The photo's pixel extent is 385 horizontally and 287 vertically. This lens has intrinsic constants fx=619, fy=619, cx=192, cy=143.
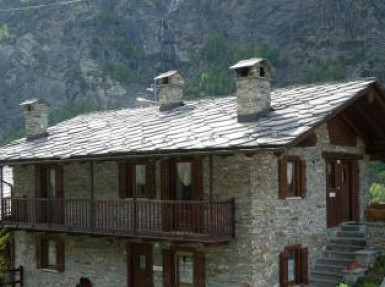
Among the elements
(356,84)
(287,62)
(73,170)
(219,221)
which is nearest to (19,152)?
(73,170)

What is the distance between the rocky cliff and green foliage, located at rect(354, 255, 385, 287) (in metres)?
49.2

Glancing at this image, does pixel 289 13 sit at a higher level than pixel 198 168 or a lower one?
higher

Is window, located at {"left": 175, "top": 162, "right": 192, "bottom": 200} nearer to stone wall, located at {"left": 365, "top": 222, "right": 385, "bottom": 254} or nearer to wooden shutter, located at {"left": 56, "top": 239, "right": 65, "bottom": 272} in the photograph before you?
stone wall, located at {"left": 365, "top": 222, "right": 385, "bottom": 254}

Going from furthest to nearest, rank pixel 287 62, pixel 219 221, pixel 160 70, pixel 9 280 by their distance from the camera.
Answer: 1. pixel 160 70
2. pixel 287 62
3. pixel 9 280
4. pixel 219 221

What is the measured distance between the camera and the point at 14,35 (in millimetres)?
79125

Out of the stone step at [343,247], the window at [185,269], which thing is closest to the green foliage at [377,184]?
the stone step at [343,247]

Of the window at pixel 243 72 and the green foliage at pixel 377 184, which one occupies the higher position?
the window at pixel 243 72

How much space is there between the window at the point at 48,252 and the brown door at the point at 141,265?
11.0 feet

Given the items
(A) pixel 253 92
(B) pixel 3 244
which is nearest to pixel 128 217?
(A) pixel 253 92

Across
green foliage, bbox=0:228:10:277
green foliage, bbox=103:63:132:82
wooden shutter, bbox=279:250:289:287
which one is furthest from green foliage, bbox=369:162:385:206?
green foliage, bbox=103:63:132:82

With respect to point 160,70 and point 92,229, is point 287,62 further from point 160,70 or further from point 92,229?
point 92,229

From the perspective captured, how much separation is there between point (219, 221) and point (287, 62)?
190 ft

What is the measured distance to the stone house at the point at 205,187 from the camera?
48.2 feet

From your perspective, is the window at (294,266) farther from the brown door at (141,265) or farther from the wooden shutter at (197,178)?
the brown door at (141,265)
